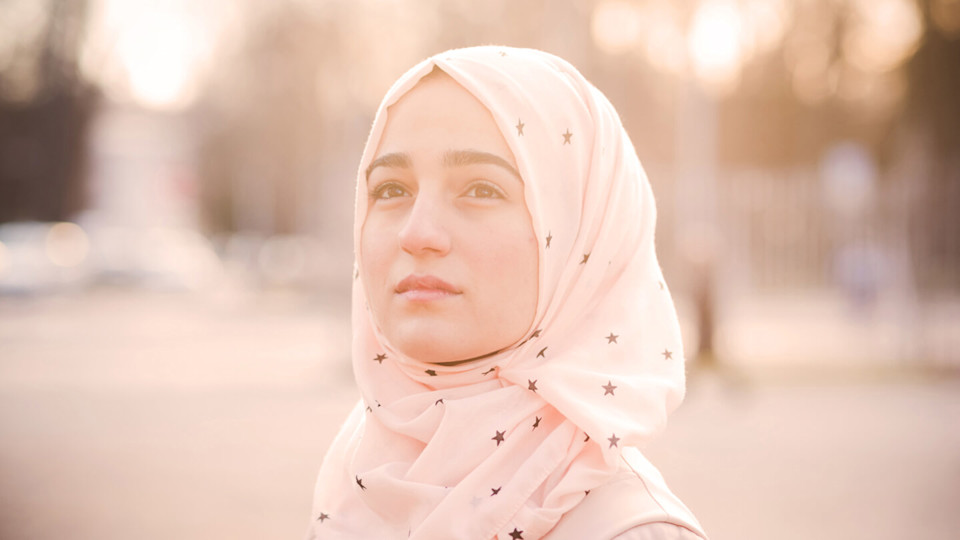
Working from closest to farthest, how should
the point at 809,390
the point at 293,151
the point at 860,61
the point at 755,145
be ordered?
the point at 809,390 → the point at 860,61 → the point at 755,145 → the point at 293,151

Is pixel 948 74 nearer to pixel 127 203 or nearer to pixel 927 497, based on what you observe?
pixel 927 497

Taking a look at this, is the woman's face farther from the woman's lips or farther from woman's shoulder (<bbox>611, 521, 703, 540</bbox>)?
woman's shoulder (<bbox>611, 521, 703, 540</bbox>)

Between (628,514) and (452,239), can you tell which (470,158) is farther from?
(628,514)

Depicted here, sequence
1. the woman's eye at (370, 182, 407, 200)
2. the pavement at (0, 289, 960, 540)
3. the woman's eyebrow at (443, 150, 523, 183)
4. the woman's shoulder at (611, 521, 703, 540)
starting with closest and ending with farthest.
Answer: the woman's shoulder at (611, 521, 703, 540), the woman's eyebrow at (443, 150, 523, 183), the woman's eye at (370, 182, 407, 200), the pavement at (0, 289, 960, 540)

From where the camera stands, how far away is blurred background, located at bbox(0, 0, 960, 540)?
640 cm

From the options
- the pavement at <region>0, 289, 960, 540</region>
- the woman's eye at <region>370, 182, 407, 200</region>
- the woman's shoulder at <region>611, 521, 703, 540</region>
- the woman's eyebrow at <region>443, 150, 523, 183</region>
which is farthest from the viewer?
the pavement at <region>0, 289, 960, 540</region>

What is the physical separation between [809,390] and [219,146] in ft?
143

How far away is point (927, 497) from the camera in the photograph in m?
5.86

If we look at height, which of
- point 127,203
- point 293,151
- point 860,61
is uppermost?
point 860,61

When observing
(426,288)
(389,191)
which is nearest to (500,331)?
(426,288)

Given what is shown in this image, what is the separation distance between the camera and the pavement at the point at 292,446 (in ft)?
18.2

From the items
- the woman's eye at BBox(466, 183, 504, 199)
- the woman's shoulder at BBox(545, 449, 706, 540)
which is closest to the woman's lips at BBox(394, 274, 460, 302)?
the woman's eye at BBox(466, 183, 504, 199)

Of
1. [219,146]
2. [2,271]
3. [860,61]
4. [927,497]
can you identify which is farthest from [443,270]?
[219,146]

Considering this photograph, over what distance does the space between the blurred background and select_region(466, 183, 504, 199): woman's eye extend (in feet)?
13.2
